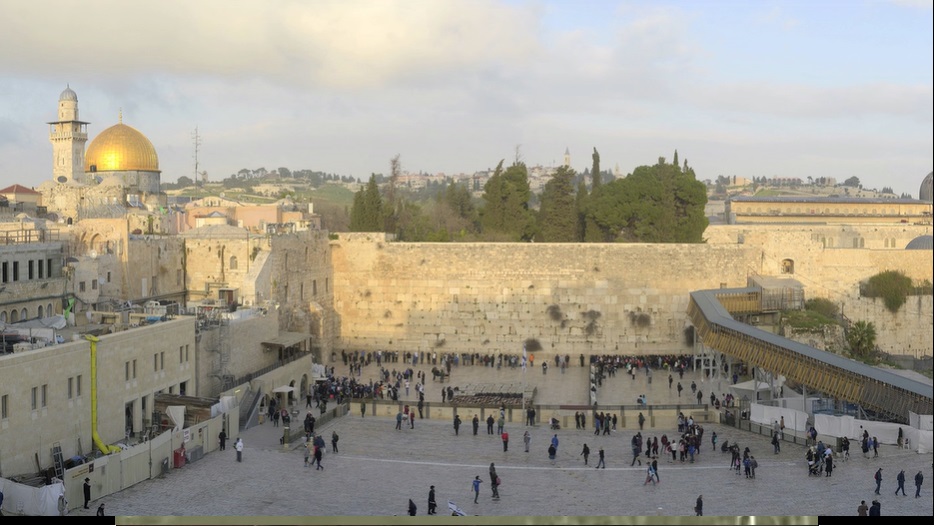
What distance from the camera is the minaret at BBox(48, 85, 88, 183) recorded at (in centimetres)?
4253

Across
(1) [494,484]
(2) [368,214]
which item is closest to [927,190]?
(2) [368,214]

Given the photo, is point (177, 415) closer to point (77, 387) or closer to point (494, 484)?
point (77, 387)

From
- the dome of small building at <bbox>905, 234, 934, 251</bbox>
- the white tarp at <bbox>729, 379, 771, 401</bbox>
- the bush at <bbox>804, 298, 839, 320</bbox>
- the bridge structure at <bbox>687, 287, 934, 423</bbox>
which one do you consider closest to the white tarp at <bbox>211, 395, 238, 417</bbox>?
the bridge structure at <bbox>687, 287, 934, 423</bbox>

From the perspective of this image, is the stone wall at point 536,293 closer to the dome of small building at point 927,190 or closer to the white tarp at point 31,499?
the dome of small building at point 927,190

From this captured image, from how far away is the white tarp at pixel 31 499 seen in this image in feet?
42.7

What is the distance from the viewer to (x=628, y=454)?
706 inches

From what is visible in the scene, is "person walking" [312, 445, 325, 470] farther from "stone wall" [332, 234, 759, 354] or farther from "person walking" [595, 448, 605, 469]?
"stone wall" [332, 234, 759, 354]

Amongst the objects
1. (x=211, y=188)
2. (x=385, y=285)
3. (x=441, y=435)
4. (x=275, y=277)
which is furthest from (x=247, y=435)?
(x=211, y=188)

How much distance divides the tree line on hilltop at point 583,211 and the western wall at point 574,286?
2.54m

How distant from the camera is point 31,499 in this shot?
13078 mm

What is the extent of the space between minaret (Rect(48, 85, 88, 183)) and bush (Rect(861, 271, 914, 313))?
31.5 meters

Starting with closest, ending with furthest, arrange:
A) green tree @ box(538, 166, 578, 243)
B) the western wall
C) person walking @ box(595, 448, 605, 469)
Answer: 1. person walking @ box(595, 448, 605, 469)
2. the western wall
3. green tree @ box(538, 166, 578, 243)

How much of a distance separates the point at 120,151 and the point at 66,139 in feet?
11.0

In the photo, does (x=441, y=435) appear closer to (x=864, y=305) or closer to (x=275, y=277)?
(x=275, y=277)
